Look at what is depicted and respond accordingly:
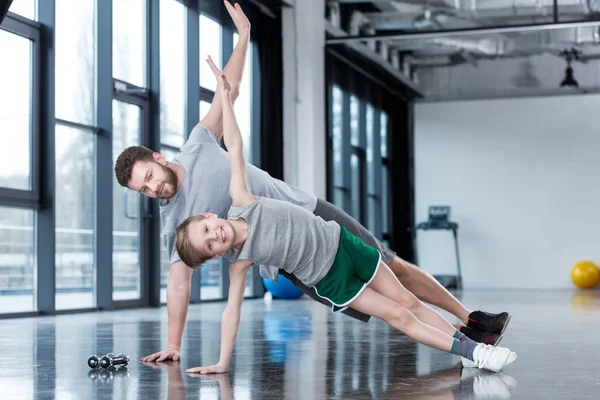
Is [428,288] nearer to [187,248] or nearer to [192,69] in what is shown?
[187,248]

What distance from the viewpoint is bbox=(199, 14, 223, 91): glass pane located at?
9031 millimetres

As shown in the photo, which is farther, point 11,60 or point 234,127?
point 11,60

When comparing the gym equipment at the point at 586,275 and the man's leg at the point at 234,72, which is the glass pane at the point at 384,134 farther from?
the man's leg at the point at 234,72

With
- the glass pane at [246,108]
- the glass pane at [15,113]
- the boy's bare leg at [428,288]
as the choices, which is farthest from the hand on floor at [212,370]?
the glass pane at [246,108]

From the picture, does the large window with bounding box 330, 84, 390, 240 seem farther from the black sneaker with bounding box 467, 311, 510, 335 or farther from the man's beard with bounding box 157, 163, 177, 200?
the man's beard with bounding box 157, 163, 177, 200

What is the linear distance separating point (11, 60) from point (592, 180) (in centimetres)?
947

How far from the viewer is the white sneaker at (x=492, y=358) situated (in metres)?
2.71

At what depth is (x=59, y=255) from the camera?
7023 millimetres

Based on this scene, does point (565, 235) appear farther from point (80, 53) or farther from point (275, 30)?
point (80, 53)

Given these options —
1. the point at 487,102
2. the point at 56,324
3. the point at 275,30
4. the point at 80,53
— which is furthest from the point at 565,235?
the point at 56,324

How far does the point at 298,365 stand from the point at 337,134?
29.7 ft

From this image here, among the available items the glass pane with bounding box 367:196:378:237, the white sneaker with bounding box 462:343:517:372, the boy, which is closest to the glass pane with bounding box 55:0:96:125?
the boy

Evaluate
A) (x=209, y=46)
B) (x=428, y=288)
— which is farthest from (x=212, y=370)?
(x=209, y=46)

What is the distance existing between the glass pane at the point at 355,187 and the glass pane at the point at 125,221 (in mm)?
5057
